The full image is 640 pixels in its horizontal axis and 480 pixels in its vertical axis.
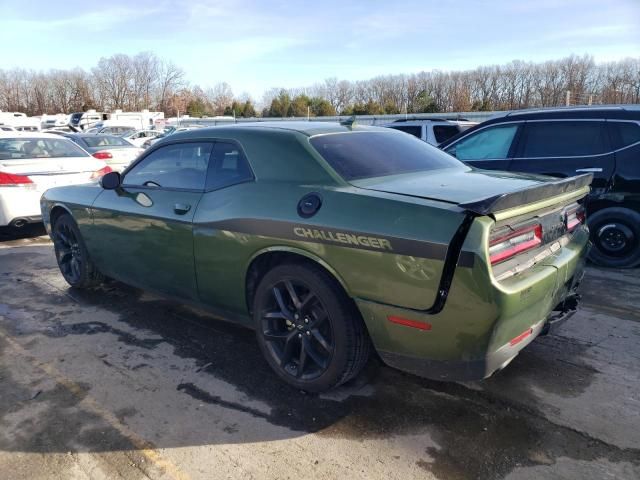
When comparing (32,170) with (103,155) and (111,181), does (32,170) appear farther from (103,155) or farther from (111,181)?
(103,155)

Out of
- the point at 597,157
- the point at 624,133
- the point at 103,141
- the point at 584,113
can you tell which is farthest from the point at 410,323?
the point at 103,141

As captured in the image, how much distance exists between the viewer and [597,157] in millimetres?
5484

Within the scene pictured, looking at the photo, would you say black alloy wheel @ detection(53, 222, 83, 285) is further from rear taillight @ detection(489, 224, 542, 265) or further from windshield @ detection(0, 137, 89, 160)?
rear taillight @ detection(489, 224, 542, 265)

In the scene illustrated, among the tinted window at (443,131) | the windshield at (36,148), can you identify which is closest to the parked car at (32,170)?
the windshield at (36,148)

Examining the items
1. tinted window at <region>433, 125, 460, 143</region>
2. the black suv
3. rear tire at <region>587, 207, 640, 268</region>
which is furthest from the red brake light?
tinted window at <region>433, 125, 460, 143</region>

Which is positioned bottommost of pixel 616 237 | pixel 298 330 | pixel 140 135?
pixel 616 237

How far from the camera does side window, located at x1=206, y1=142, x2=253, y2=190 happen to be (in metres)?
3.32

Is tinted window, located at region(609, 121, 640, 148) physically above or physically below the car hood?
above

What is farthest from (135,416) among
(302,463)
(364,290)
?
(364,290)

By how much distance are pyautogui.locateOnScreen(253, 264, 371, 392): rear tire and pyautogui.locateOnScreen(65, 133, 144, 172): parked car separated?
9.31 meters

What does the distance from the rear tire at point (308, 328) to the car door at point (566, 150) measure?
3861mm

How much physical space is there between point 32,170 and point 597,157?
7181 millimetres

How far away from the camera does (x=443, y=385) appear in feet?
10.4

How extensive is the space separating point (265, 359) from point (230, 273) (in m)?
0.66
